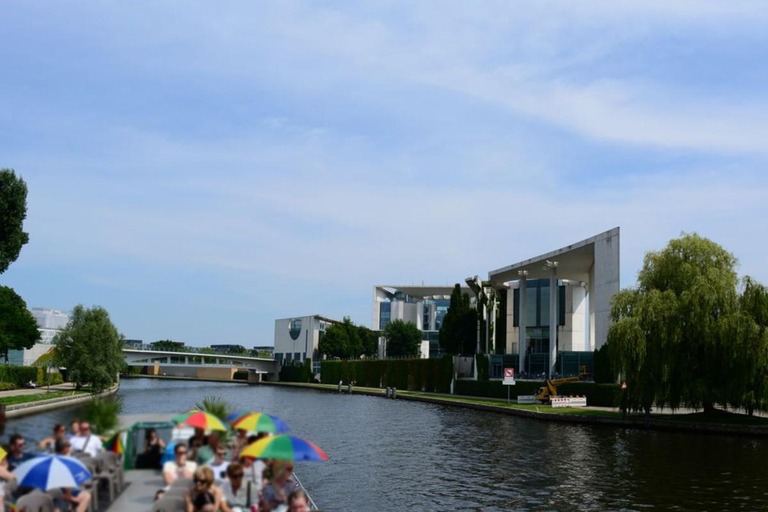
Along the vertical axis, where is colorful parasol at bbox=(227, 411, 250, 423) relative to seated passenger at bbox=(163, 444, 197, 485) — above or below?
above

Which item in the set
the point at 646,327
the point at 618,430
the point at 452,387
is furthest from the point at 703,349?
the point at 452,387

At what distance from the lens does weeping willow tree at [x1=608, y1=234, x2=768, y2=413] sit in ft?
147

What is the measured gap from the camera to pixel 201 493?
37.0 feet

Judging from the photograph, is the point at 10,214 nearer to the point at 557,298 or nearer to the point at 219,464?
the point at 219,464

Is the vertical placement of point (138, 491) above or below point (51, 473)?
below

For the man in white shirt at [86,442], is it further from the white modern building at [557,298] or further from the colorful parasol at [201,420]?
the white modern building at [557,298]

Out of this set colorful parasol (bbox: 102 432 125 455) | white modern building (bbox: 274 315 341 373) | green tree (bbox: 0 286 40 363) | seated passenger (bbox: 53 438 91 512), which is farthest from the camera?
white modern building (bbox: 274 315 341 373)

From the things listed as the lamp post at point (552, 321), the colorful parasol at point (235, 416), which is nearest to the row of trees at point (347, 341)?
the lamp post at point (552, 321)

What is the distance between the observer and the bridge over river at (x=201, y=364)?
14045 cm

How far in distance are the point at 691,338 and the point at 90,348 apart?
49.3m

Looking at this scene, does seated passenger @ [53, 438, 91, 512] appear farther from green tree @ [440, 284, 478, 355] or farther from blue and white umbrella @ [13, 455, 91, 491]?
green tree @ [440, 284, 478, 355]

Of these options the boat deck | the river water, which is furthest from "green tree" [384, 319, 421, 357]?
the boat deck

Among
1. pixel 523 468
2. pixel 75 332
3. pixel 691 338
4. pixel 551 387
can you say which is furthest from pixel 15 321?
pixel 523 468

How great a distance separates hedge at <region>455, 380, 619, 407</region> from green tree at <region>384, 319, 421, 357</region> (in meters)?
55.0
